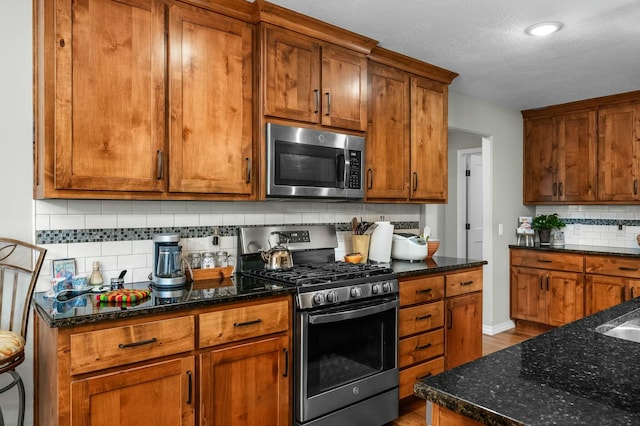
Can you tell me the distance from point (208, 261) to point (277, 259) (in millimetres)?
417

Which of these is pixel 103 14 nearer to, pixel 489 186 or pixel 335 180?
pixel 335 180

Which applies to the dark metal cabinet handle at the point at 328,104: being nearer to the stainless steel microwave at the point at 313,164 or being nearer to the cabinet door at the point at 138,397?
the stainless steel microwave at the point at 313,164

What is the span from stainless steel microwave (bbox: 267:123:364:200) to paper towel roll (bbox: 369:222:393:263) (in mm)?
377

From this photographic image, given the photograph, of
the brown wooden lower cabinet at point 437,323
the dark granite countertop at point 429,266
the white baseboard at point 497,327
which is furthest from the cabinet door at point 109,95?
the white baseboard at point 497,327

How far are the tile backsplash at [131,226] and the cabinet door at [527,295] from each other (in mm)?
2984

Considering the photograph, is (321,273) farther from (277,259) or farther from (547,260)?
(547,260)

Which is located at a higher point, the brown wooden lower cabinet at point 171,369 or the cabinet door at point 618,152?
the cabinet door at point 618,152

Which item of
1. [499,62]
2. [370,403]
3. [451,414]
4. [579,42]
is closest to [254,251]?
[370,403]

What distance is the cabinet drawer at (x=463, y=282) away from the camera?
3164 millimetres

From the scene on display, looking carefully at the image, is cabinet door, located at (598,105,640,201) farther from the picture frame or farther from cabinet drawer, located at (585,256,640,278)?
the picture frame

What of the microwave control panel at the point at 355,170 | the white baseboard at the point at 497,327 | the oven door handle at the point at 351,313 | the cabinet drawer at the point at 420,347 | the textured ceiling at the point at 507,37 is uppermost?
the textured ceiling at the point at 507,37

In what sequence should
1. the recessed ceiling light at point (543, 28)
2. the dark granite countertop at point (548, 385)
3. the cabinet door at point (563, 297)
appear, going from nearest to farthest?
the dark granite countertop at point (548, 385) → the recessed ceiling light at point (543, 28) → the cabinet door at point (563, 297)

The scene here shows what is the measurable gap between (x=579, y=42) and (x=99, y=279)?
3.26 meters

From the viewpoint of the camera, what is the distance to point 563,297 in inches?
176
